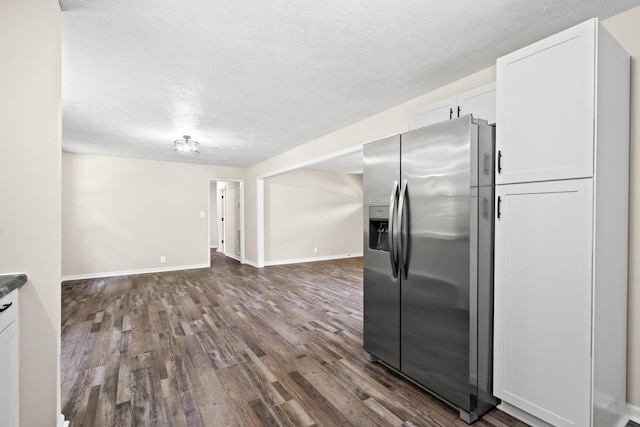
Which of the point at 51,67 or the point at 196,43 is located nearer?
the point at 51,67

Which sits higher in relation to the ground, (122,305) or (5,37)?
(5,37)

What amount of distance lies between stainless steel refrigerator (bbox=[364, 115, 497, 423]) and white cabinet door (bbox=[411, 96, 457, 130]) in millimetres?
708

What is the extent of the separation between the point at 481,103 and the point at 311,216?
592 cm

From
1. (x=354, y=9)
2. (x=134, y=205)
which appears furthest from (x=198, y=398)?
(x=134, y=205)

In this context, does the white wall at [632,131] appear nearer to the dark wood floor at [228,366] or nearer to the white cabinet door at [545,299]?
the white cabinet door at [545,299]

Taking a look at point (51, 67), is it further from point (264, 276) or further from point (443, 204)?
point (264, 276)

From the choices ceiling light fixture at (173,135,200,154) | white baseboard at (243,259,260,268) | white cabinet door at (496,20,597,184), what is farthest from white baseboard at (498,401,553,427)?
white baseboard at (243,259,260,268)

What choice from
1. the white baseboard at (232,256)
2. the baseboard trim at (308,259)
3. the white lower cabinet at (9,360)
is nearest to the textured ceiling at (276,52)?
the white lower cabinet at (9,360)

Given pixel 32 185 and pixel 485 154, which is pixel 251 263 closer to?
pixel 32 185

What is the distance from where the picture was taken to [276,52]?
7.29 feet

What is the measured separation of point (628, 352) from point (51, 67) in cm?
372

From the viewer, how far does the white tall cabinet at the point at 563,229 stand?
1.49 meters

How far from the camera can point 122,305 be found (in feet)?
13.6

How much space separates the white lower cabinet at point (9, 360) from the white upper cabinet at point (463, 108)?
3.01 m
